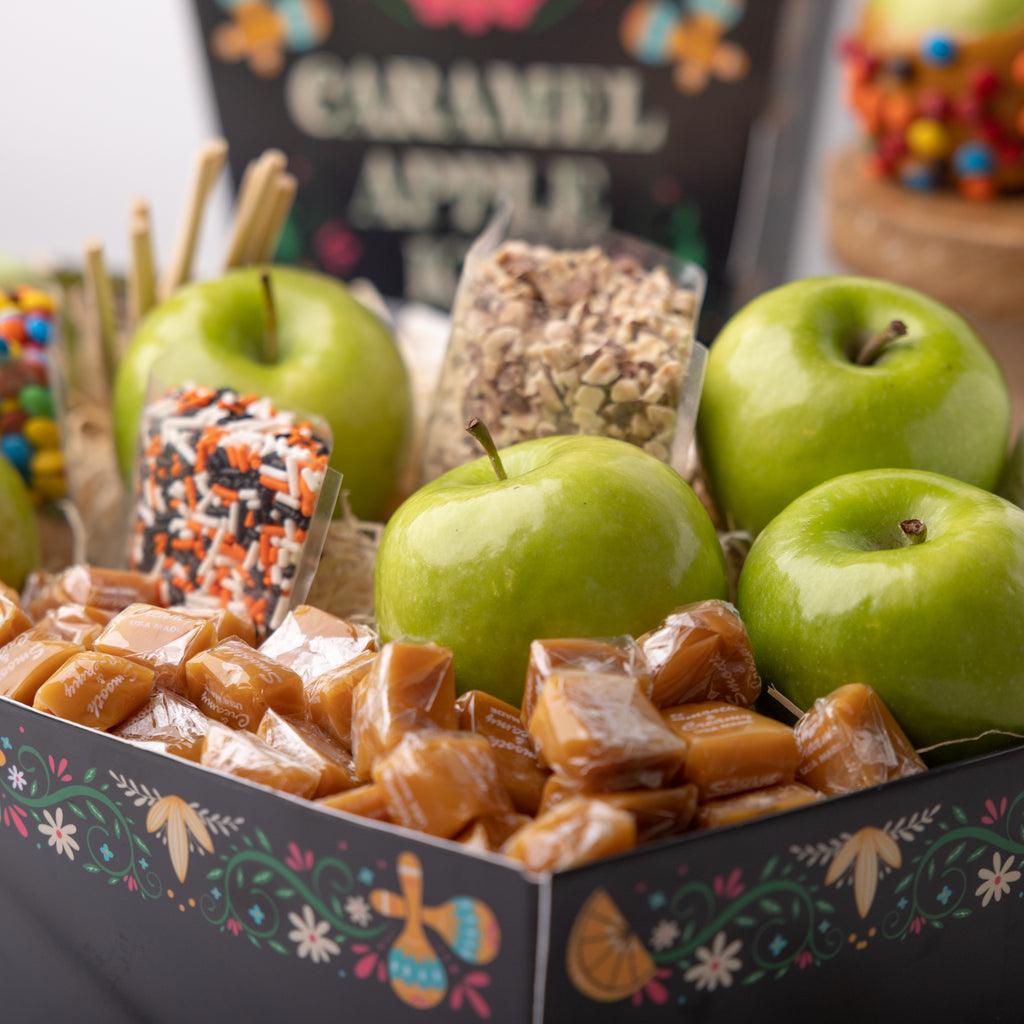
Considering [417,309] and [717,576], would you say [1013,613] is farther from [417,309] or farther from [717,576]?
[417,309]

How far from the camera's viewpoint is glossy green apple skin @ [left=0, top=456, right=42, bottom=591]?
2.97 feet

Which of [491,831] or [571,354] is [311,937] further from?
[571,354]

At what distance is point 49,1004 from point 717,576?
0.52m

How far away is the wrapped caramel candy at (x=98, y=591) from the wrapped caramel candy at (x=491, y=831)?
0.41 metres

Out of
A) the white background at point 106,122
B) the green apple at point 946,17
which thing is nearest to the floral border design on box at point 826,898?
the green apple at point 946,17

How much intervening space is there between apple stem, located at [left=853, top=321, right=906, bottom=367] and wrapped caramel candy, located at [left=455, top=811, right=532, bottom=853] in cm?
49

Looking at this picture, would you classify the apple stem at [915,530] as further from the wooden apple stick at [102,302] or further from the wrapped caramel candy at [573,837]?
the wooden apple stick at [102,302]

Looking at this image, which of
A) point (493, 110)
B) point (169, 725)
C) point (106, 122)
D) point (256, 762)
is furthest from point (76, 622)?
point (106, 122)

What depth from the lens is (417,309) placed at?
58.0 inches

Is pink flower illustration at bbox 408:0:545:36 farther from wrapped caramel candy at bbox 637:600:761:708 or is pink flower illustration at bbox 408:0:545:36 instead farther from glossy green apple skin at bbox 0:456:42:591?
wrapped caramel candy at bbox 637:600:761:708

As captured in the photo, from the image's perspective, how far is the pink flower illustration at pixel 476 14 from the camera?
2.05m

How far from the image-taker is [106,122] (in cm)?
268

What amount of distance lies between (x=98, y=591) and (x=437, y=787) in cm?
41

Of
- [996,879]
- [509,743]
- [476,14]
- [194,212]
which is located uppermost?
[476,14]
